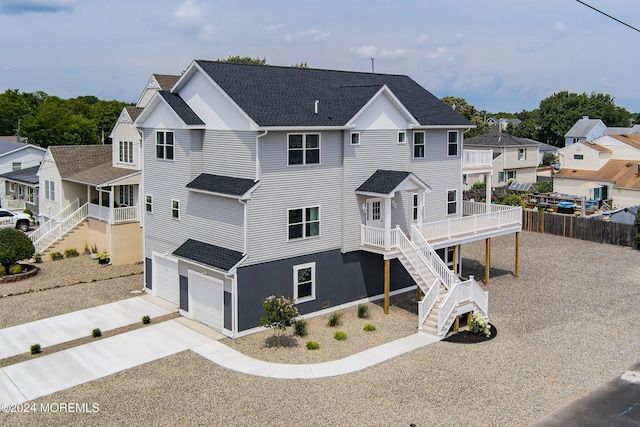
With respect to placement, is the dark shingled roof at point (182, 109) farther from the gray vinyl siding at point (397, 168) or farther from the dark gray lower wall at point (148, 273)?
the dark gray lower wall at point (148, 273)

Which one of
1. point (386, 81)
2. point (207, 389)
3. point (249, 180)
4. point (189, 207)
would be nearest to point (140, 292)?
point (189, 207)

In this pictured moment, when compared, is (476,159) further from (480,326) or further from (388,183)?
(480,326)

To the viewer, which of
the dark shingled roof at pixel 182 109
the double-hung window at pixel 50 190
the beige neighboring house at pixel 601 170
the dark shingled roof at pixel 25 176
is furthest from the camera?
the beige neighboring house at pixel 601 170

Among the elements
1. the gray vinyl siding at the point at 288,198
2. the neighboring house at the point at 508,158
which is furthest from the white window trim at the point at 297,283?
the neighboring house at the point at 508,158

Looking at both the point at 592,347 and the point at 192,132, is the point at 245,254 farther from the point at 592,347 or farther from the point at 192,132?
the point at 592,347

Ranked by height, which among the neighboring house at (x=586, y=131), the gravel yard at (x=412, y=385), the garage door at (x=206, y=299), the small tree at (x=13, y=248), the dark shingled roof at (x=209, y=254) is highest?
the neighboring house at (x=586, y=131)

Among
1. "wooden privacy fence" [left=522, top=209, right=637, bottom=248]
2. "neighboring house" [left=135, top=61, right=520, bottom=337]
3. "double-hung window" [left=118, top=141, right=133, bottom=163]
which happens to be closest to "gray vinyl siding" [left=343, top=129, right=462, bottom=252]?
"neighboring house" [left=135, top=61, right=520, bottom=337]

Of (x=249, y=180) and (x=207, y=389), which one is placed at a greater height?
(x=249, y=180)
